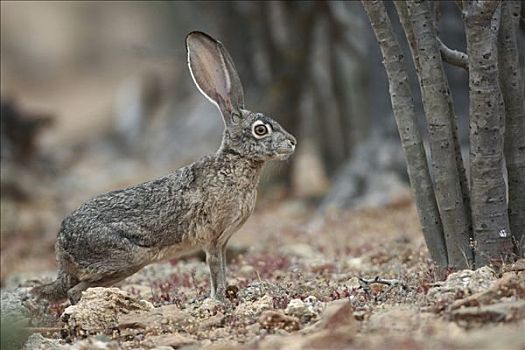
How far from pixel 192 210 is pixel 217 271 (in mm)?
497

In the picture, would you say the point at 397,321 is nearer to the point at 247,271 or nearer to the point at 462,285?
the point at 462,285

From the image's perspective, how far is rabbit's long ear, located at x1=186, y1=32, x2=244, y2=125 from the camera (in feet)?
27.5

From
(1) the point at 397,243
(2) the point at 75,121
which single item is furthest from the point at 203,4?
(2) the point at 75,121

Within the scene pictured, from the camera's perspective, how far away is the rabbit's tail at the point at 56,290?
8.44m

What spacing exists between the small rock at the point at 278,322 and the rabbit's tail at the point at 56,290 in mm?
2482

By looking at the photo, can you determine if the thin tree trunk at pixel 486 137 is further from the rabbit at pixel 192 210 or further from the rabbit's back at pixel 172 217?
the rabbit's back at pixel 172 217

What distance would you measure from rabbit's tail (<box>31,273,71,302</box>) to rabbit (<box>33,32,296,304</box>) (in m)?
0.01

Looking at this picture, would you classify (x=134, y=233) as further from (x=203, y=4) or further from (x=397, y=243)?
(x=203, y=4)

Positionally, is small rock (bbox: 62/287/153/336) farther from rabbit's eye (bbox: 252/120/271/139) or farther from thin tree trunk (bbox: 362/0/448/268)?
thin tree trunk (bbox: 362/0/448/268)

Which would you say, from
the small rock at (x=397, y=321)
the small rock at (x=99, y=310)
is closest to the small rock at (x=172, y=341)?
the small rock at (x=99, y=310)

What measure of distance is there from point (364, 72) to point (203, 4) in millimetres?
2944

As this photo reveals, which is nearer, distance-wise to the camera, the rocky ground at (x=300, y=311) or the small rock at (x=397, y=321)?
the rocky ground at (x=300, y=311)

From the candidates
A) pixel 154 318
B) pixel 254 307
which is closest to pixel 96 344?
pixel 154 318

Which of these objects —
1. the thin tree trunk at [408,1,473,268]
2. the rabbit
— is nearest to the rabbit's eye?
the rabbit
